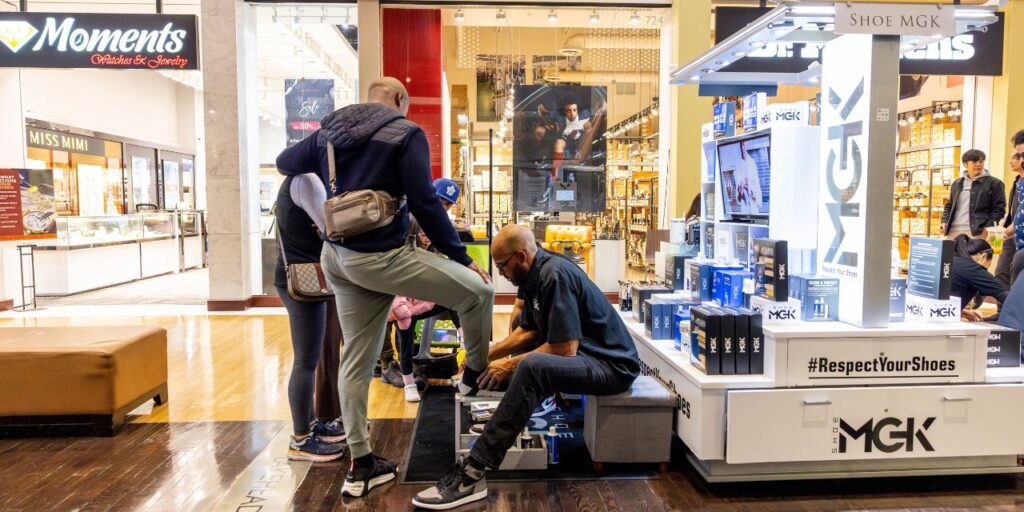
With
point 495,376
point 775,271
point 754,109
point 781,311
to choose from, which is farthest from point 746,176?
point 495,376

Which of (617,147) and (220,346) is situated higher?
(617,147)

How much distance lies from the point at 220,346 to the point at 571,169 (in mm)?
4466

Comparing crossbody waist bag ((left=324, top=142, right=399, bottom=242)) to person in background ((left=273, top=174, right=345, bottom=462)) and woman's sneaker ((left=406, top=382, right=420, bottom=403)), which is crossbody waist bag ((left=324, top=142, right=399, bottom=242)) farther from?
woman's sneaker ((left=406, top=382, right=420, bottom=403))

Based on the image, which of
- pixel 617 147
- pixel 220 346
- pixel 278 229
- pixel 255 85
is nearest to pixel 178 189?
pixel 255 85

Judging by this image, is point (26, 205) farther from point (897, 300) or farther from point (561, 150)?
point (897, 300)

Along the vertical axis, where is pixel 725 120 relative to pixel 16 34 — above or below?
below

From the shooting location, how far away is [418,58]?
8.48 m

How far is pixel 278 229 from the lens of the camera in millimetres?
3314

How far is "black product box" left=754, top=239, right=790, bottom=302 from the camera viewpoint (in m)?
3.30

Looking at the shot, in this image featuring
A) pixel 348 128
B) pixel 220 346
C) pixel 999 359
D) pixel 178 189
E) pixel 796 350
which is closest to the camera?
pixel 348 128

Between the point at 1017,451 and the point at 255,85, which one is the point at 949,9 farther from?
the point at 255,85

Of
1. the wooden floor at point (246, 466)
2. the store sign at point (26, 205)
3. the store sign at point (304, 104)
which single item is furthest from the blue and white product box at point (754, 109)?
the store sign at point (26, 205)

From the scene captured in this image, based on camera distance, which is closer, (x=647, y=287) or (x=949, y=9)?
(x=949, y=9)

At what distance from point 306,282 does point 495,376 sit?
99 centimetres
